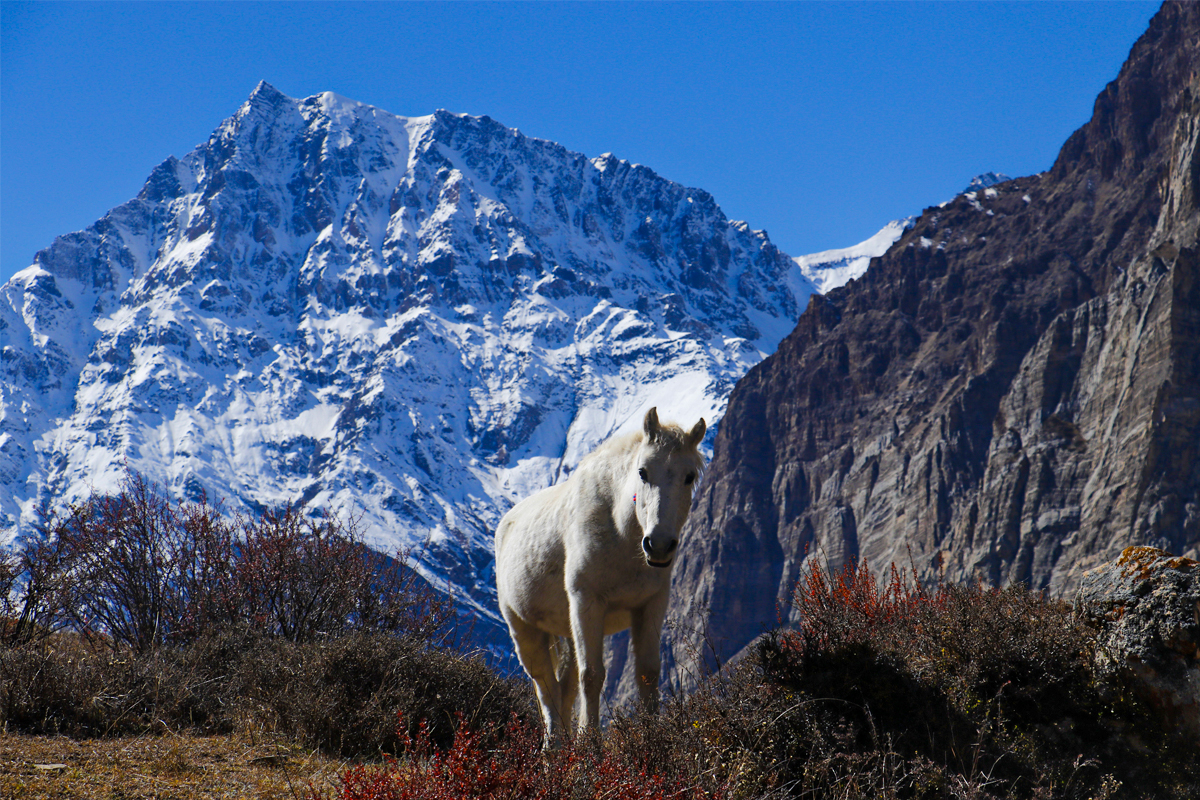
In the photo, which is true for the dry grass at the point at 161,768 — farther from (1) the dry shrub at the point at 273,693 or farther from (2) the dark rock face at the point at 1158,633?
(2) the dark rock face at the point at 1158,633

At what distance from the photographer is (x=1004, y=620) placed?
654 cm

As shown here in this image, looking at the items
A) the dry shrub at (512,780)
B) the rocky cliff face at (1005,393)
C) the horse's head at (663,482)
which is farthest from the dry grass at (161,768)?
the rocky cliff face at (1005,393)

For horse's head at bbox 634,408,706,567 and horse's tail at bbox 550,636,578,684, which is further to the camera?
horse's tail at bbox 550,636,578,684

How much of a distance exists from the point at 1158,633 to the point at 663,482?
3.28 metres

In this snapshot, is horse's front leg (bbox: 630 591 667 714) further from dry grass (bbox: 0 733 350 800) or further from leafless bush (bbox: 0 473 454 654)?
leafless bush (bbox: 0 473 454 654)

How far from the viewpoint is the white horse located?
22.2ft

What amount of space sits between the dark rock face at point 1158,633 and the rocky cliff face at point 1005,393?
71030 millimetres

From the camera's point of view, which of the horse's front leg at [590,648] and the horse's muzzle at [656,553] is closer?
the horse's muzzle at [656,553]

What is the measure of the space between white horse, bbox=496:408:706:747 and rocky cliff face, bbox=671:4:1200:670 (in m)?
69.4

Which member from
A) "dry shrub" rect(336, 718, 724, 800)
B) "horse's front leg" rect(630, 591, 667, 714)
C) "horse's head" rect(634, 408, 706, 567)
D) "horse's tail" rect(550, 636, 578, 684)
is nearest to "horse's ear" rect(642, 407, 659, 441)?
"horse's head" rect(634, 408, 706, 567)

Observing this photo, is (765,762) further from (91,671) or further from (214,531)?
(214,531)

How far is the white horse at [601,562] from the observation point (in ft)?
22.2

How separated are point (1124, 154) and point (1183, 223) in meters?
45.8

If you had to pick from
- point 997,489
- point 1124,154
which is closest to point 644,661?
point 997,489
